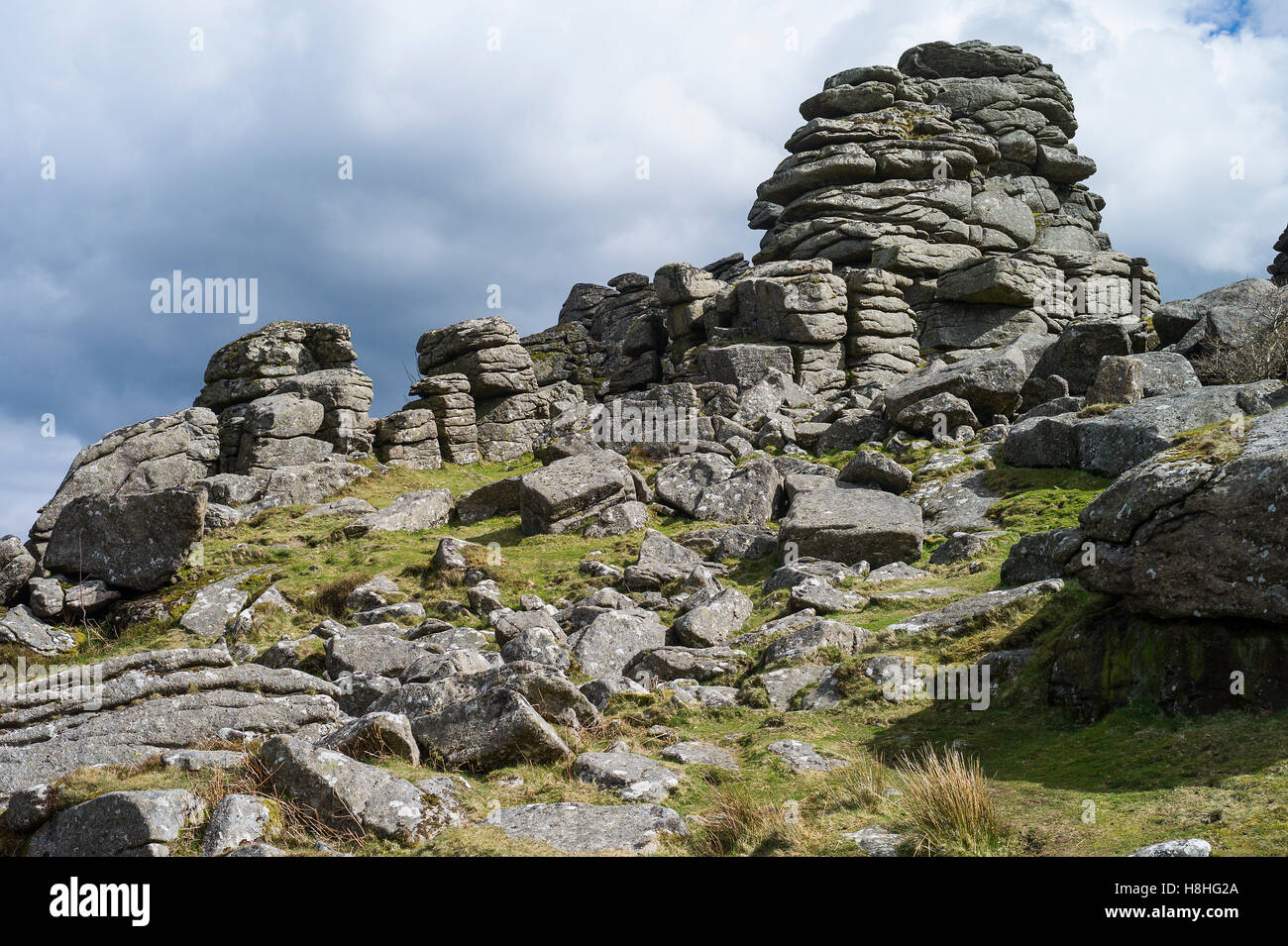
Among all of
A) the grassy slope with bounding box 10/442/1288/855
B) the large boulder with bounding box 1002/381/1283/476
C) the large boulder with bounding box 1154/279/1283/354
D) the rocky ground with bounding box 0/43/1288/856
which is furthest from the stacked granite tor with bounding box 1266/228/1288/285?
the grassy slope with bounding box 10/442/1288/855

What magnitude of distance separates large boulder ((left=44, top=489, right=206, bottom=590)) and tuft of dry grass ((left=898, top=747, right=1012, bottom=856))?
22.8 metres

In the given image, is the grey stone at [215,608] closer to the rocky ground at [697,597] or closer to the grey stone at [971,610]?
the rocky ground at [697,597]

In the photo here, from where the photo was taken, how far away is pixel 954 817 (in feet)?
27.6

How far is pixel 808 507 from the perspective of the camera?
26.8 meters

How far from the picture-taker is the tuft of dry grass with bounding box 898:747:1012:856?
820 cm

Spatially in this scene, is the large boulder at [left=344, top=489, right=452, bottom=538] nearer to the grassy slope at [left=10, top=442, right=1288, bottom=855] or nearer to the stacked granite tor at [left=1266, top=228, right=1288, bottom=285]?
the grassy slope at [left=10, top=442, right=1288, bottom=855]

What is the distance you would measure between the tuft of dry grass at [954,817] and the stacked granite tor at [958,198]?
49171 mm

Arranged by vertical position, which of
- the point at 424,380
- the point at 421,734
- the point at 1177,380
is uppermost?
the point at 424,380

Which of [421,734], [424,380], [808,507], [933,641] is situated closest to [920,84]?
[424,380]

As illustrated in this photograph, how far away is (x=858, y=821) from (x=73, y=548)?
24303 millimetres

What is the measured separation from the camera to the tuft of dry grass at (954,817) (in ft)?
26.9

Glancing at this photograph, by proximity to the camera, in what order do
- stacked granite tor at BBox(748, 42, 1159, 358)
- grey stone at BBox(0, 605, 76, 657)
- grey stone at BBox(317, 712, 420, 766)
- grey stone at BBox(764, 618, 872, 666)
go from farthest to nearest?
stacked granite tor at BBox(748, 42, 1159, 358), grey stone at BBox(0, 605, 76, 657), grey stone at BBox(764, 618, 872, 666), grey stone at BBox(317, 712, 420, 766)
